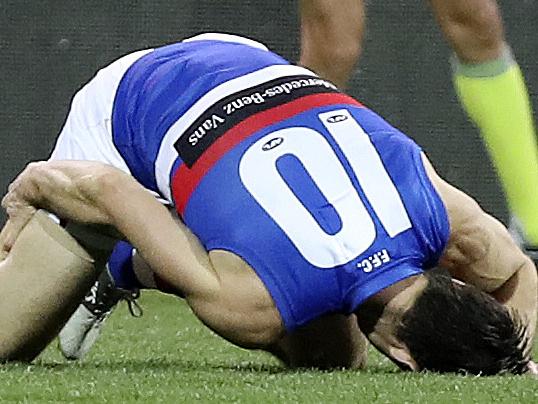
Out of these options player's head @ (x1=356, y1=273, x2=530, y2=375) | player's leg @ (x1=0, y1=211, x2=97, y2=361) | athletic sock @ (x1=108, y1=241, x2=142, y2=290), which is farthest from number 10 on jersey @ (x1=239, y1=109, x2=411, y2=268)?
athletic sock @ (x1=108, y1=241, x2=142, y2=290)

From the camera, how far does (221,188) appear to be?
8.18 feet

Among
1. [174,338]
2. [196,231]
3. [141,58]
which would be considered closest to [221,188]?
[196,231]

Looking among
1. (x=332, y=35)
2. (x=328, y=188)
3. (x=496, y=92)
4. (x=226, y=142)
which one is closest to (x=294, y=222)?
(x=328, y=188)

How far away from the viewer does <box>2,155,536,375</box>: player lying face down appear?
7.84ft

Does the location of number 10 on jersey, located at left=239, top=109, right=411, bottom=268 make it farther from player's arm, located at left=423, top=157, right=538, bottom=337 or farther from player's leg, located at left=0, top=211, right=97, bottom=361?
player's leg, located at left=0, top=211, right=97, bottom=361

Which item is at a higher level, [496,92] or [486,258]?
[496,92]

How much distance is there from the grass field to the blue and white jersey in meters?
0.12

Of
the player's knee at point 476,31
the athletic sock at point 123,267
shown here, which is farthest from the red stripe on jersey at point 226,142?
the player's knee at point 476,31

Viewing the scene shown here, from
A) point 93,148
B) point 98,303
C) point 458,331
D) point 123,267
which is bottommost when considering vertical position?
point 98,303

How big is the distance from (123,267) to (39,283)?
325mm

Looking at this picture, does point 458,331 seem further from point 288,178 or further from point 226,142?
point 226,142

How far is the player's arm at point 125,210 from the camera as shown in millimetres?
2430

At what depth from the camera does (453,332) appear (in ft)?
7.85

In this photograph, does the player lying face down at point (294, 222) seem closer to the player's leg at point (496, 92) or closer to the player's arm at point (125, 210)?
the player's arm at point (125, 210)
